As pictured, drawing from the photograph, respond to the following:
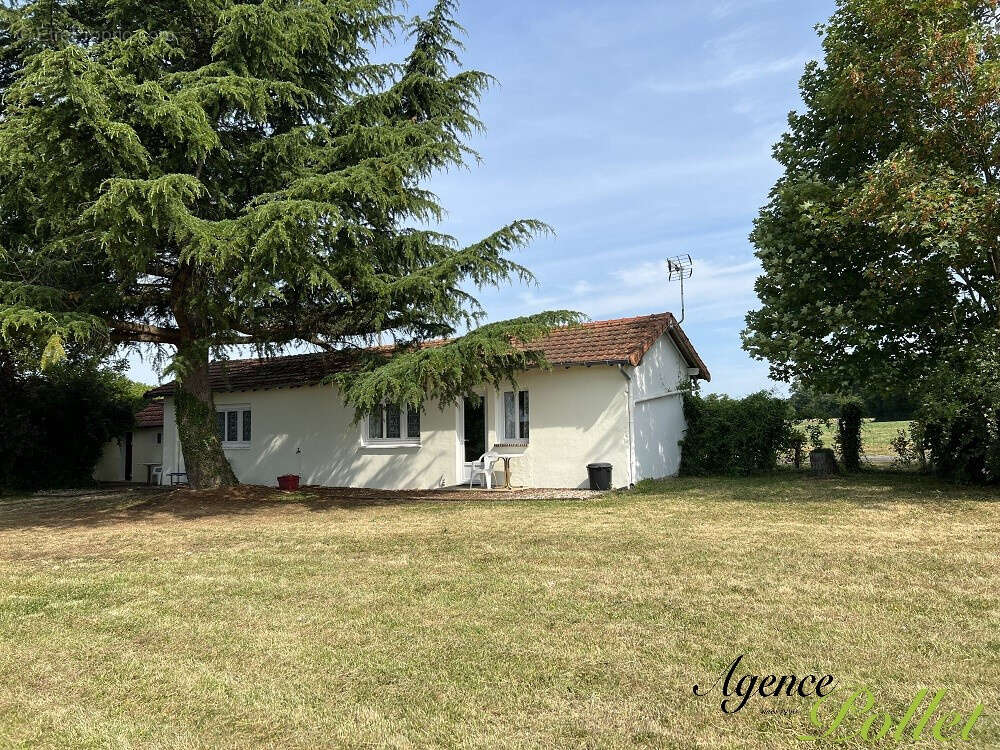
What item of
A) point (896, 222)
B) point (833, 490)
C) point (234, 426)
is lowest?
point (833, 490)

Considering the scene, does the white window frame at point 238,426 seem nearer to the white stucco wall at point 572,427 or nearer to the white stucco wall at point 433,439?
the white stucco wall at point 433,439

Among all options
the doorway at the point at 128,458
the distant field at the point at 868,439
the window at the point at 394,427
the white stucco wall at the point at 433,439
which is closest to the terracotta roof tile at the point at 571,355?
the white stucco wall at the point at 433,439

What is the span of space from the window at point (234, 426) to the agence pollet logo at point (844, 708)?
59.3ft

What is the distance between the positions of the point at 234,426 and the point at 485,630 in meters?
17.2

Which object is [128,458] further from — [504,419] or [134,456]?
[504,419]

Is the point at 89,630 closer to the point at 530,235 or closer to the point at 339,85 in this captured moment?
the point at 530,235

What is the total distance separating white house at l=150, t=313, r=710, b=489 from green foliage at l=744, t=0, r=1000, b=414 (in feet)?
9.79

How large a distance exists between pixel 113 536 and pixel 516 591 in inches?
294

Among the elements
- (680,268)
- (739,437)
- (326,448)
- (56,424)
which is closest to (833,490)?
(739,437)

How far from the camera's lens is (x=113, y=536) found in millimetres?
10453

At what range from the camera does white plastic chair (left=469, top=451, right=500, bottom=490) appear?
1560 centimetres

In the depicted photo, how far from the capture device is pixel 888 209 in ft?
41.0

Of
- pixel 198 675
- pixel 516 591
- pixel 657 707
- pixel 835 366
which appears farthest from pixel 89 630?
pixel 835 366

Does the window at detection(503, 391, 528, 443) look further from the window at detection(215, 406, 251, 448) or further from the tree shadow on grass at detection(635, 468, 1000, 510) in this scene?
the window at detection(215, 406, 251, 448)
